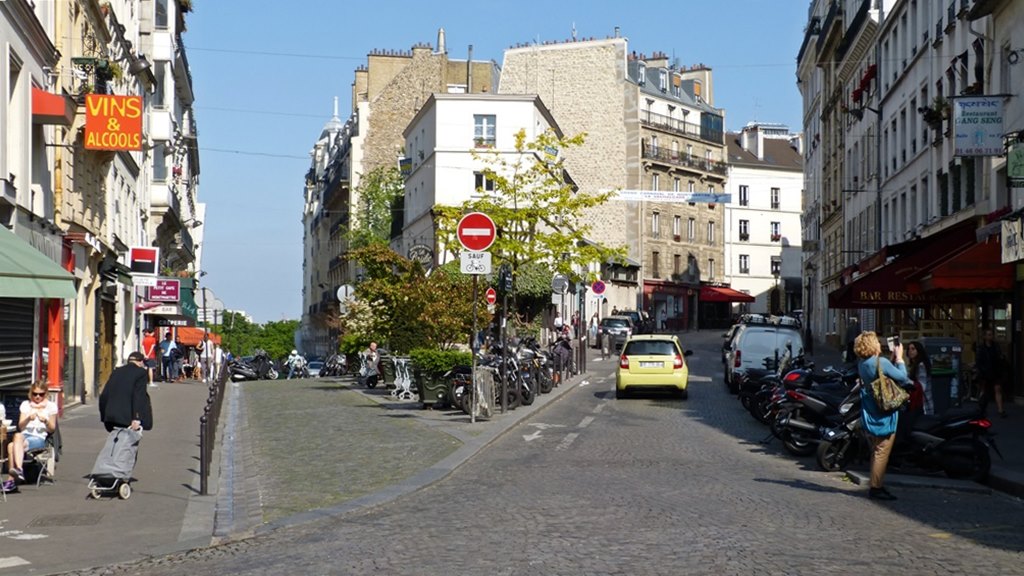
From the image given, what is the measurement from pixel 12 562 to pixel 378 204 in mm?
66863

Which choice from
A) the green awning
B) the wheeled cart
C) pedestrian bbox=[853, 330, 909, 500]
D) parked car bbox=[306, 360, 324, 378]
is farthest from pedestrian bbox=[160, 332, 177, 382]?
pedestrian bbox=[853, 330, 909, 500]

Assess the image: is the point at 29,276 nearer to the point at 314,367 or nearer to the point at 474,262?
the point at 474,262

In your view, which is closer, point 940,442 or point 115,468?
point 115,468

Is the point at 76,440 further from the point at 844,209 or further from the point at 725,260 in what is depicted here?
the point at 725,260

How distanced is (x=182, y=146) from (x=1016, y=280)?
40479 millimetres

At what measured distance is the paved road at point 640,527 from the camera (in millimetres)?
9172

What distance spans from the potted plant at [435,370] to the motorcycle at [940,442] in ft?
32.5

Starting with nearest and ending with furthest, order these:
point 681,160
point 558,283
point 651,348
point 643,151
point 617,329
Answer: point 651,348 → point 558,283 → point 617,329 → point 643,151 → point 681,160

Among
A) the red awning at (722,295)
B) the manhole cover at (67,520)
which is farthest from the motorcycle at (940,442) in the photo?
the red awning at (722,295)

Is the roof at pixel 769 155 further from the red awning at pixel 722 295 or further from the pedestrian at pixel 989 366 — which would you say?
the pedestrian at pixel 989 366

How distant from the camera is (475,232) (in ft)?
67.6

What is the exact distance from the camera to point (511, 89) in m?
79.6

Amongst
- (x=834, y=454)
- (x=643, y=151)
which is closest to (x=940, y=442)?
(x=834, y=454)

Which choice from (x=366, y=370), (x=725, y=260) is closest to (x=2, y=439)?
(x=366, y=370)
